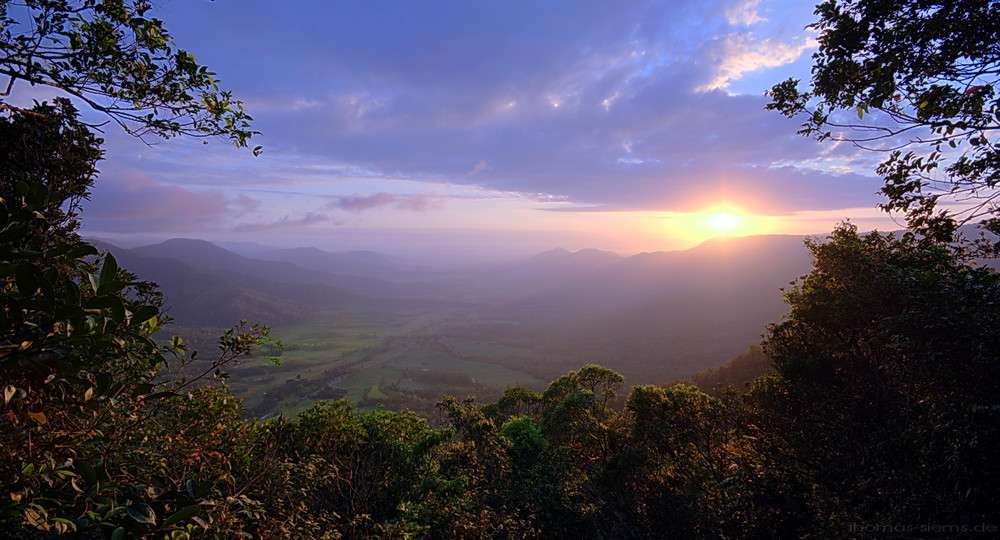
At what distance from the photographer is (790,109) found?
5715 mm

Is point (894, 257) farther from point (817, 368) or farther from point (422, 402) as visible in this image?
point (422, 402)

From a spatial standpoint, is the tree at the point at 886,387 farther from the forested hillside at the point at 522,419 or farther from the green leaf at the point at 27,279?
the green leaf at the point at 27,279

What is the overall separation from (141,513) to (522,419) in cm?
1111

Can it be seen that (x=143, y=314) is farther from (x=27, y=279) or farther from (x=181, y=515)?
(x=181, y=515)

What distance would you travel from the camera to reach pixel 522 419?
11.7 meters

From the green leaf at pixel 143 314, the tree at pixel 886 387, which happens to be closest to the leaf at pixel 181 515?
the green leaf at pixel 143 314

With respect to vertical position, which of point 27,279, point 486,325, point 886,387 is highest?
point 27,279

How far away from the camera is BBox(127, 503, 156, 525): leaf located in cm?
141

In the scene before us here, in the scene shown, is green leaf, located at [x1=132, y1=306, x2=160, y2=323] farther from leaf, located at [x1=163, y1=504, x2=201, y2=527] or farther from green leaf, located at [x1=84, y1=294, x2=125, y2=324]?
leaf, located at [x1=163, y1=504, x2=201, y2=527]

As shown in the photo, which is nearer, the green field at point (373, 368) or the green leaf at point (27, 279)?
the green leaf at point (27, 279)

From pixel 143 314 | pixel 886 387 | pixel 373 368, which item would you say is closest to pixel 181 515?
pixel 143 314

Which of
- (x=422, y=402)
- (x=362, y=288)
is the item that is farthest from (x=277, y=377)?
(x=362, y=288)

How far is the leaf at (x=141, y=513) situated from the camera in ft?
4.64

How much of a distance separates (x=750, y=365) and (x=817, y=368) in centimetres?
2455
